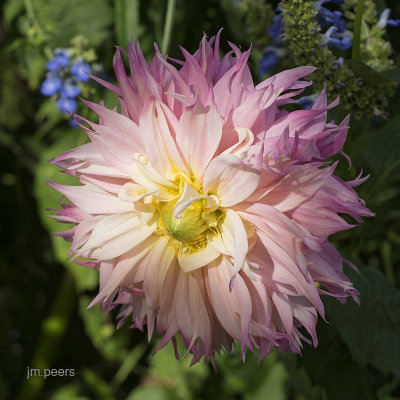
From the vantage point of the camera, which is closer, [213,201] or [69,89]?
[213,201]

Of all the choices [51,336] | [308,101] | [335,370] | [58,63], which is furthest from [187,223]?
[51,336]

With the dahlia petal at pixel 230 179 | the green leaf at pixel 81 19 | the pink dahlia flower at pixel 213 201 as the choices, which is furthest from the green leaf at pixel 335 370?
the green leaf at pixel 81 19

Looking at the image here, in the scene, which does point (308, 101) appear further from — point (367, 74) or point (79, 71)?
point (79, 71)

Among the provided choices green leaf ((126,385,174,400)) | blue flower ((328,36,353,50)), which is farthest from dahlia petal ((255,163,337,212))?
green leaf ((126,385,174,400))

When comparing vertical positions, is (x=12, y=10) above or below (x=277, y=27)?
below

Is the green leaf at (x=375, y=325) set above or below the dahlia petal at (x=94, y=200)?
below

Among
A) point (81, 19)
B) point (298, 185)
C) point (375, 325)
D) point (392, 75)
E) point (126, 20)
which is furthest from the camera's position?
point (81, 19)

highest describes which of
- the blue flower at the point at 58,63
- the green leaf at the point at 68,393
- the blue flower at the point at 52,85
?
the blue flower at the point at 58,63

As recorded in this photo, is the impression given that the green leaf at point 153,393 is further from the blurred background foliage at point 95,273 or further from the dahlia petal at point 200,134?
the dahlia petal at point 200,134
